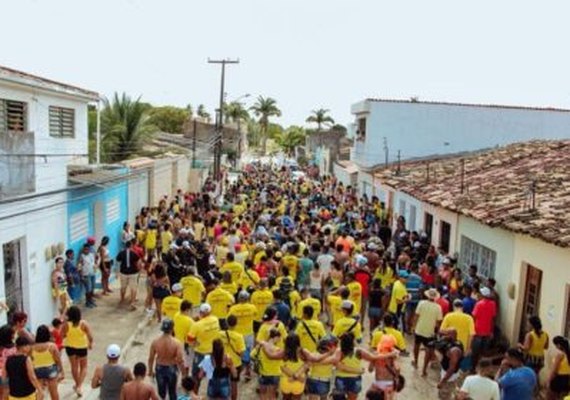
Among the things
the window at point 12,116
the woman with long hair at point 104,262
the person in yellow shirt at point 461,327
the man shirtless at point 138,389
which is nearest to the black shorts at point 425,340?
the person in yellow shirt at point 461,327

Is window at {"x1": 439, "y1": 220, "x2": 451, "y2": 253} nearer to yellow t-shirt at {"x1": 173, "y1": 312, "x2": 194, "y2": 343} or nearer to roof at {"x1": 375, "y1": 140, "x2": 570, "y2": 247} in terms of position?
roof at {"x1": 375, "y1": 140, "x2": 570, "y2": 247}

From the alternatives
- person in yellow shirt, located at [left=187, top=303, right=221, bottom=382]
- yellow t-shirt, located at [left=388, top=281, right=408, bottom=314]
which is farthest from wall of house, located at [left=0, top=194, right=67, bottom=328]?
yellow t-shirt, located at [left=388, top=281, right=408, bottom=314]

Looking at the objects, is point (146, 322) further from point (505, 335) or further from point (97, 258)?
point (505, 335)

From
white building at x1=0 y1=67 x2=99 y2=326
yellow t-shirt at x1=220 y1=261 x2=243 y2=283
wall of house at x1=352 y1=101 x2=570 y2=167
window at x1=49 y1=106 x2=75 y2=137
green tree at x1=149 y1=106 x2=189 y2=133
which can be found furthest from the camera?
green tree at x1=149 y1=106 x2=189 y2=133

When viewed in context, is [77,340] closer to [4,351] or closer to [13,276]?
[4,351]

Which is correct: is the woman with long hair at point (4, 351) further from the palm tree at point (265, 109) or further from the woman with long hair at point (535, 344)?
the palm tree at point (265, 109)

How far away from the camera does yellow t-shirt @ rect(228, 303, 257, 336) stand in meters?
9.60

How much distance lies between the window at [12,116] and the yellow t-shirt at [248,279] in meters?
5.16

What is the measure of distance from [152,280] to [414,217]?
11663 mm

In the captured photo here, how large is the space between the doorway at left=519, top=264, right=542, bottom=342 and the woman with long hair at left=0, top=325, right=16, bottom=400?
29.1 feet

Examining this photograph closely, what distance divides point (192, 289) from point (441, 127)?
20.9 meters

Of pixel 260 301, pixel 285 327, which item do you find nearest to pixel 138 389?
pixel 285 327

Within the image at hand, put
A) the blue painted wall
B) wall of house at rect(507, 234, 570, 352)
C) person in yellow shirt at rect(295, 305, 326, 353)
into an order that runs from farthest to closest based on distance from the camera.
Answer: the blue painted wall
wall of house at rect(507, 234, 570, 352)
person in yellow shirt at rect(295, 305, 326, 353)

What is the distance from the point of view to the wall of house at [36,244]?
11352 millimetres
